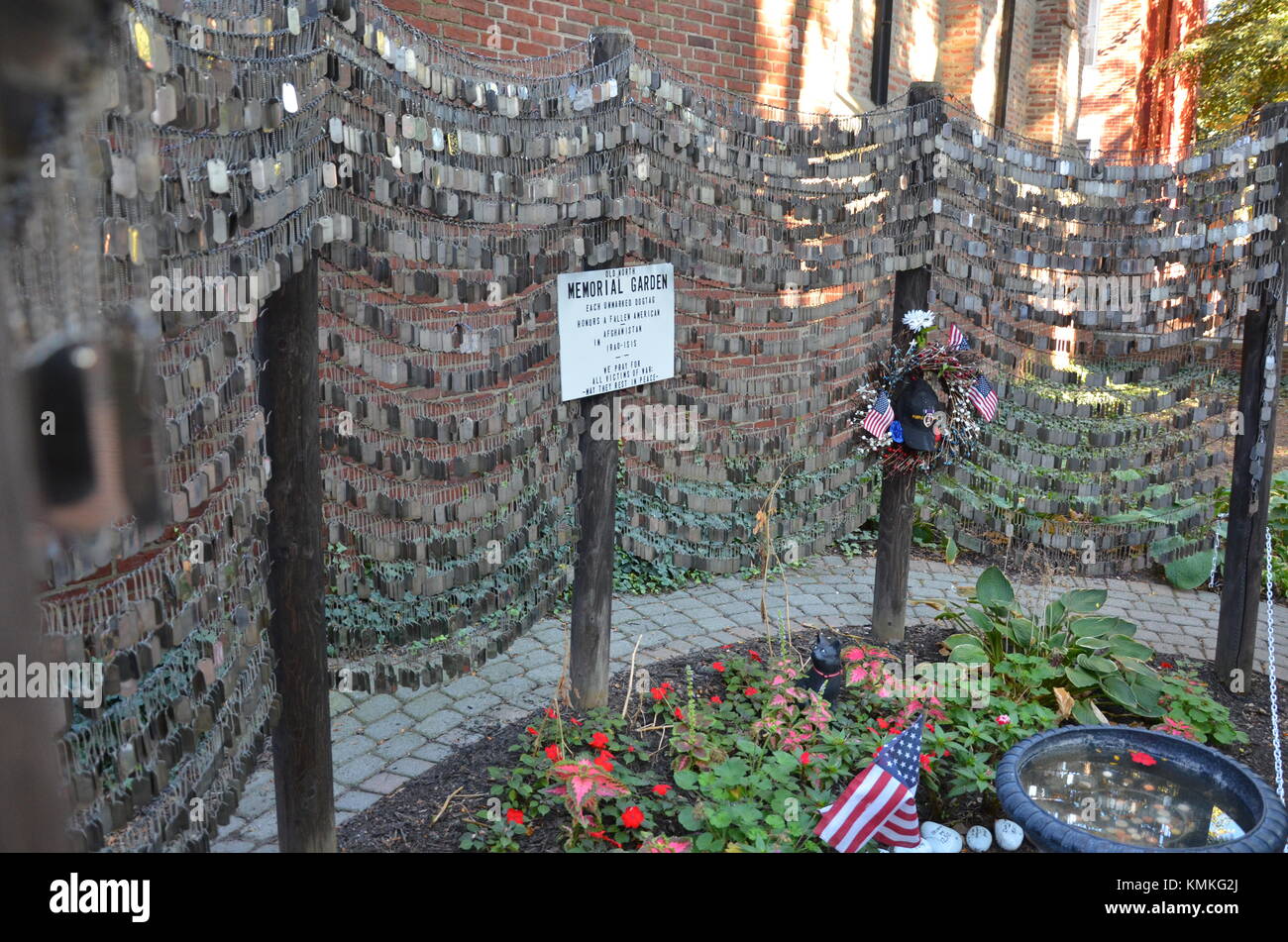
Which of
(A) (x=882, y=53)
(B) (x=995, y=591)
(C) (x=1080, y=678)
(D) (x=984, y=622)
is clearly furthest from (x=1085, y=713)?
(A) (x=882, y=53)

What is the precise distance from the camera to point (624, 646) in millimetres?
4977

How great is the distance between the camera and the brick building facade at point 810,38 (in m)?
5.14

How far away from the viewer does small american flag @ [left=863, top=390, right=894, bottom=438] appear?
4.66 m

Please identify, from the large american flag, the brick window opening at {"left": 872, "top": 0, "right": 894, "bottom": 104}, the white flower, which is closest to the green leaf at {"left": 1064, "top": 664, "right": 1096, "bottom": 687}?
the large american flag

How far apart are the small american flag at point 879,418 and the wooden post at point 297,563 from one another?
2.86 meters

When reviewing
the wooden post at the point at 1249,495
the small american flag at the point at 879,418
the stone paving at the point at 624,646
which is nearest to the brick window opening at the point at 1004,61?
the stone paving at the point at 624,646

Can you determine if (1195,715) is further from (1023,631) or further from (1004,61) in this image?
(1004,61)

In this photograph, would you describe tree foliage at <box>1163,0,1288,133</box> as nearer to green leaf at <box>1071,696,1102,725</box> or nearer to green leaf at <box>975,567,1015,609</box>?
green leaf at <box>975,567,1015,609</box>

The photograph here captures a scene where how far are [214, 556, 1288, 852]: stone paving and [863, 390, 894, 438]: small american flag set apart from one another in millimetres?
1304

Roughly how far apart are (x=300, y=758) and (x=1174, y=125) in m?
21.9

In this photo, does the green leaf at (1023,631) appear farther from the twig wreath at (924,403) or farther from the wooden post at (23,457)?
the wooden post at (23,457)

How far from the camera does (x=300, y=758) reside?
2.73 metres
